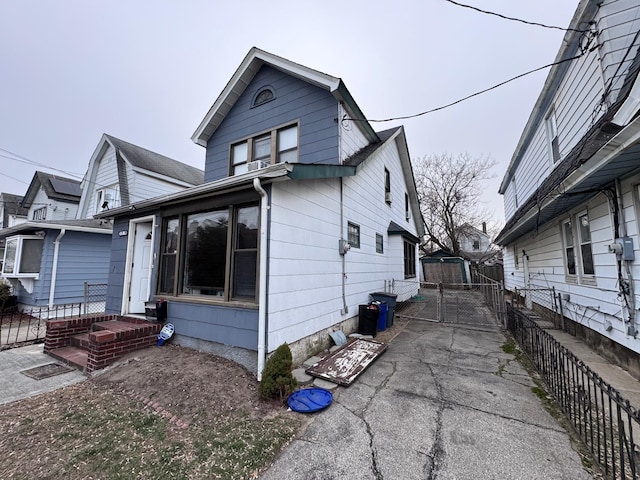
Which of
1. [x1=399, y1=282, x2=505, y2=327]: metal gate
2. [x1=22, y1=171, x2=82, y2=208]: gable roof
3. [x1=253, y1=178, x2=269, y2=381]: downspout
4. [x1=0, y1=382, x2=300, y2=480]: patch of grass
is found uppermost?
[x1=22, y1=171, x2=82, y2=208]: gable roof

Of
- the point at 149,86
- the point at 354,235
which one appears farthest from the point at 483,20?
the point at 149,86

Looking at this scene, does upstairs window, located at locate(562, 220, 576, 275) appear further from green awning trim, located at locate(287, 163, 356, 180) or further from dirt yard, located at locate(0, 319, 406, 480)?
dirt yard, located at locate(0, 319, 406, 480)

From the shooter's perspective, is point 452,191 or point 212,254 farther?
point 452,191

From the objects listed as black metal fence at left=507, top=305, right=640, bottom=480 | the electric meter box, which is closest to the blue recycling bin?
black metal fence at left=507, top=305, right=640, bottom=480

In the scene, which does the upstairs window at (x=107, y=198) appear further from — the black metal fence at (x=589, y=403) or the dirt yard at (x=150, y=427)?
the black metal fence at (x=589, y=403)

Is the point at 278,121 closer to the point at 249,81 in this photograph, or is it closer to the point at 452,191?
the point at 249,81

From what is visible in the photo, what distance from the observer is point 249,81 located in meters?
7.93

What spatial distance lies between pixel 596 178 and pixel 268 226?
5073 millimetres

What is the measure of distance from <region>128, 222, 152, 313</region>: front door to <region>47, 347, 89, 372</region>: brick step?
1.21 m

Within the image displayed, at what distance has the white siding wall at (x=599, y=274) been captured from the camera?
12.8ft

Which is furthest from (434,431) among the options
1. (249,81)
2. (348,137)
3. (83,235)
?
(83,235)

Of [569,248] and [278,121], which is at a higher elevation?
[278,121]

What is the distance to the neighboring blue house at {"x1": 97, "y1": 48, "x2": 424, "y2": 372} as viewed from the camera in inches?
171

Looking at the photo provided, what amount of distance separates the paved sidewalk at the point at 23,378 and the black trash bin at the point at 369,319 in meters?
5.57
